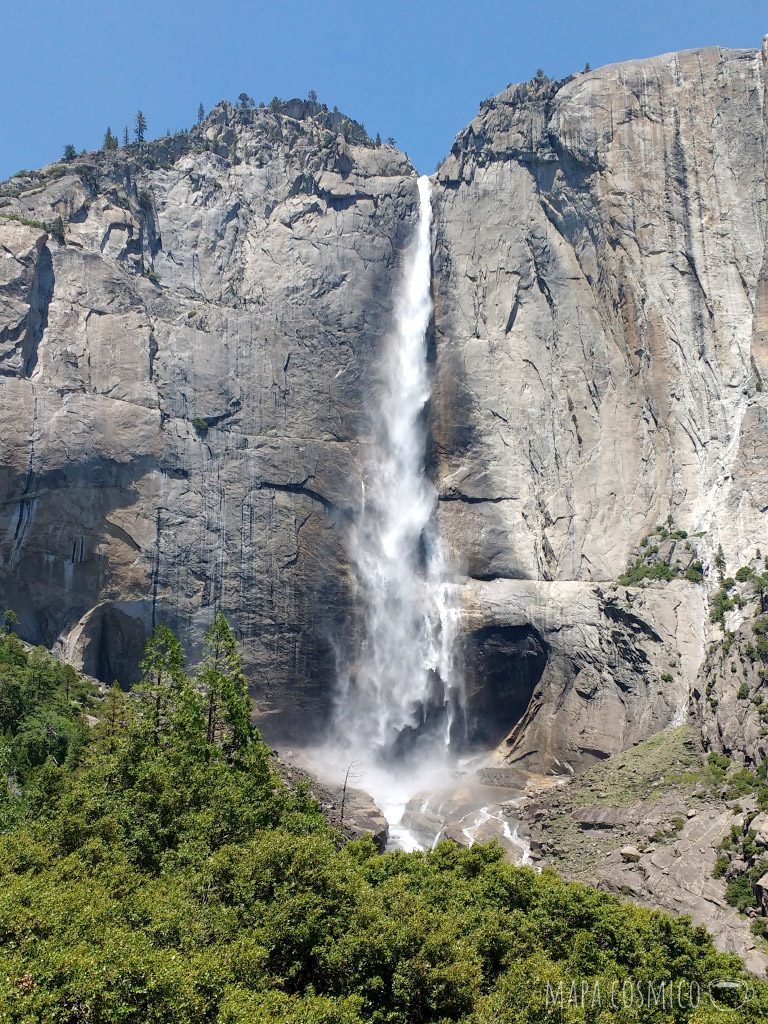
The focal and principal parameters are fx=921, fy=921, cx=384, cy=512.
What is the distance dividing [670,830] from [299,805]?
1744cm

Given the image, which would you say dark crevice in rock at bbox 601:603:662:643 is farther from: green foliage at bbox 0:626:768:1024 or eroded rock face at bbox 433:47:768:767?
green foliage at bbox 0:626:768:1024

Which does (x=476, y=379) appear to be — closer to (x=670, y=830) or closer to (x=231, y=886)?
(x=670, y=830)

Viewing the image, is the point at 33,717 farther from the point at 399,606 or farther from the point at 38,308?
the point at 38,308

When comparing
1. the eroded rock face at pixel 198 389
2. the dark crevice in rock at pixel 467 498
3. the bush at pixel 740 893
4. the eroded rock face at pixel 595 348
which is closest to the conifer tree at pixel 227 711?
the eroded rock face at pixel 198 389

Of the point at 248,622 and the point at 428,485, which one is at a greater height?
the point at 428,485

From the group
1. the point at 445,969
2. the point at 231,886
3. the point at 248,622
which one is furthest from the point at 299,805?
the point at 248,622

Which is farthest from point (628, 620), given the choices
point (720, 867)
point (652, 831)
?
point (720, 867)

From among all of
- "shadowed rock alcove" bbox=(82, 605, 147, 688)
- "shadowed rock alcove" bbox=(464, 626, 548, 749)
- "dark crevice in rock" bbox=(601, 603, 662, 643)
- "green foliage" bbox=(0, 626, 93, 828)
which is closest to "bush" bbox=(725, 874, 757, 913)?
"dark crevice in rock" bbox=(601, 603, 662, 643)

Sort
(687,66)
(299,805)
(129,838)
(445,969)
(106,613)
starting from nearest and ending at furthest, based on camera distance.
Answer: (445,969) → (129,838) → (299,805) → (106,613) → (687,66)

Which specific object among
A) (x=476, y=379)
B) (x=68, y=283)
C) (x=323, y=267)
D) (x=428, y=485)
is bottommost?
(x=428, y=485)

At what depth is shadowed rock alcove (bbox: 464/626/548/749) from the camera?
200 feet

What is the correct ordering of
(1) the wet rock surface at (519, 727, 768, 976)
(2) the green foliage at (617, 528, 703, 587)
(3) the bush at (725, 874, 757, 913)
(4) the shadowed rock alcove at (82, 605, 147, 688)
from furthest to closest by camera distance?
(4) the shadowed rock alcove at (82, 605, 147, 688) → (2) the green foliage at (617, 528, 703, 587) → (1) the wet rock surface at (519, 727, 768, 976) → (3) the bush at (725, 874, 757, 913)

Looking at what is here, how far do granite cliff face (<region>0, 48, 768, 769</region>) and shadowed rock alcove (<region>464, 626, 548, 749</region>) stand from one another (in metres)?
0.21

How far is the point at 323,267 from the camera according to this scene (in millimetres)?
70250
